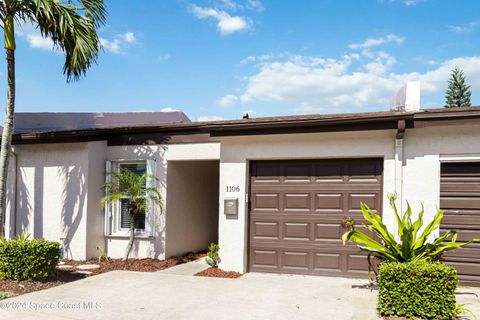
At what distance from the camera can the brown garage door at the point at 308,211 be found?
8.28 meters

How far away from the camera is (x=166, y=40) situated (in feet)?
41.6

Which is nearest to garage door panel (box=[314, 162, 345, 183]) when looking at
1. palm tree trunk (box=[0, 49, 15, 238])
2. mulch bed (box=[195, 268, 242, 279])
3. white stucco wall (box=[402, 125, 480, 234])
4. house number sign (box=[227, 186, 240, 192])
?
white stucco wall (box=[402, 125, 480, 234])

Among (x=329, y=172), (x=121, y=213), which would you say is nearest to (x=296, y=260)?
(x=329, y=172)

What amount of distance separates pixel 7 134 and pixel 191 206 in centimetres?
471

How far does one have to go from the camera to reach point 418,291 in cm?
569

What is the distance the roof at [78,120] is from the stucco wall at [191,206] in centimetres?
749

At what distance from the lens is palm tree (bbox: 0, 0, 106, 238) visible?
343 inches

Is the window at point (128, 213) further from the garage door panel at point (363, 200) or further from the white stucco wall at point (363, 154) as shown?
the garage door panel at point (363, 200)

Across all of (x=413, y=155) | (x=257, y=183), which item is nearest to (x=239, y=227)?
(x=257, y=183)

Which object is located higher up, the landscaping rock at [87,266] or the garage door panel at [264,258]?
the garage door panel at [264,258]

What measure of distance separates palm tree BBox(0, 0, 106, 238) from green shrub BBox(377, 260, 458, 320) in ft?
23.9

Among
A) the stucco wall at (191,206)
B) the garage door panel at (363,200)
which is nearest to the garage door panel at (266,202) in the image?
the garage door panel at (363,200)

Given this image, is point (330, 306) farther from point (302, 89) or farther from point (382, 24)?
point (302, 89)

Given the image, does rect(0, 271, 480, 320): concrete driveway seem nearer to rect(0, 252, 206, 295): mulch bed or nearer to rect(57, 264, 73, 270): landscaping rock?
rect(0, 252, 206, 295): mulch bed
